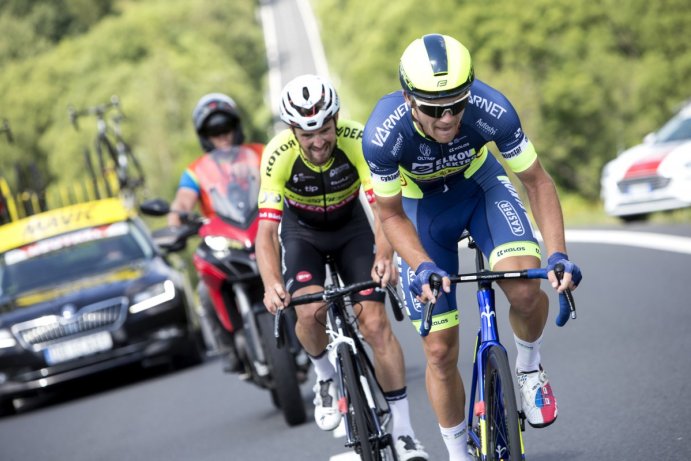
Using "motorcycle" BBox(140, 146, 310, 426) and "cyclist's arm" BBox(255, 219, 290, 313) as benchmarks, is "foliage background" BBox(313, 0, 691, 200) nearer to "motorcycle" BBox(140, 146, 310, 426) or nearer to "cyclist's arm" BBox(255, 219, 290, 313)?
"motorcycle" BBox(140, 146, 310, 426)

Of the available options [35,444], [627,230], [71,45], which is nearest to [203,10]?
[71,45]

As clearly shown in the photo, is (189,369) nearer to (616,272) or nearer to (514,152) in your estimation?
(616,272)

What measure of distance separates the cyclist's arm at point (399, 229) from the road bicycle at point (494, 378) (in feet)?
1.17

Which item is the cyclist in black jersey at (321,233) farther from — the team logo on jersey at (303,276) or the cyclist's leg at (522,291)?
the cyclist's leg at (522,291)

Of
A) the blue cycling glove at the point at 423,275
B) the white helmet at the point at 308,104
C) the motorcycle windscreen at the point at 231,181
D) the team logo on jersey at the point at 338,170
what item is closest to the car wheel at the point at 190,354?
the motorcycle windscreen at the point at 231,181

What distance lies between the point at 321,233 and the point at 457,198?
1.73m

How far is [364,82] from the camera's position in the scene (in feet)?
250

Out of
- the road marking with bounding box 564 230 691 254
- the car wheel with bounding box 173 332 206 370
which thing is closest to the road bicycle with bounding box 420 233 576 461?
the car wheel with bounding box 173 332 206 370

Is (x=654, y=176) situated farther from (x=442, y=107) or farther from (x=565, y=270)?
(x=565, y=270)

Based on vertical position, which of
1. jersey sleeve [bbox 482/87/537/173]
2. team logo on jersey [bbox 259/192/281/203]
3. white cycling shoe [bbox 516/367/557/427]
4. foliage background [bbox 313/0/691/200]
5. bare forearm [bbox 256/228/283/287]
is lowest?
white cycling shoe [bbox 516/367/557/427]

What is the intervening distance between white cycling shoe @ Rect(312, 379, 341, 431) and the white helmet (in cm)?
159

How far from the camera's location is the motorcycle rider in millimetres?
10281

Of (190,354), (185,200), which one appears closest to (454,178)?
(185,200)

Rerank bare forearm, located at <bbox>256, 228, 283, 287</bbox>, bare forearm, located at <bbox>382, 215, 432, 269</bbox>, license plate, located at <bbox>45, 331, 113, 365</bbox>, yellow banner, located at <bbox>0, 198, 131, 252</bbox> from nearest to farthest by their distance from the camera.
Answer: bare forearm, located at <bbox>382, 215, 432, 269</bbox> < bare forearm, located at <bbox>256, 228, 283, 287</bbox> < license plate, located at <bbox>45, 331, 113, 365</bbox> < yellow banner, located at <bbox>0, 198, 131, 252</bbox>
